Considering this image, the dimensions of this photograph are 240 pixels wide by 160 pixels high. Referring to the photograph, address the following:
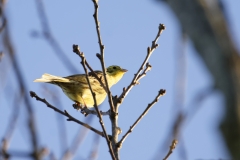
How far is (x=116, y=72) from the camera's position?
38.3 ft

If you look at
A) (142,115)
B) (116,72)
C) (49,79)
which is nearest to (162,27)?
(142,115)

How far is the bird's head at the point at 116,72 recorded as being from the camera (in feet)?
38.1

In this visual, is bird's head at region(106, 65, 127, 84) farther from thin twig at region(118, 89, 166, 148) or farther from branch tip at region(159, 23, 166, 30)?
thin twig at region(118, 89, 166, 148)

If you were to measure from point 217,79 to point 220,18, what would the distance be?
18 cm

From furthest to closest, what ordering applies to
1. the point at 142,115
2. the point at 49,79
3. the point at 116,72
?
1. the point at 116,72
2. the point at 49,79
3. the point at 142,115

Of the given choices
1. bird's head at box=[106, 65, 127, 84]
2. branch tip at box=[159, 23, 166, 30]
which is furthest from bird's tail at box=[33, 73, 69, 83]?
branch tip at box=[159, 23, 166, 30]

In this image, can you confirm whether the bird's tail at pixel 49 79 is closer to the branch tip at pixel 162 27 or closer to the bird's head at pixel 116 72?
the bird's head at pixel 116 72

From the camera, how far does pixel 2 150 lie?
7.18ft

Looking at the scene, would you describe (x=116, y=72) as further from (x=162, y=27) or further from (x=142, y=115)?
(x=142, y=115)

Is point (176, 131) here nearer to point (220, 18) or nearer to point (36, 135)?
point (36, 135)

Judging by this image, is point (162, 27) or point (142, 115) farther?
point (162, 27)

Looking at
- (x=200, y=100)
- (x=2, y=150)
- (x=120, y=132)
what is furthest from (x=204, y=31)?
(x=120, y=132)

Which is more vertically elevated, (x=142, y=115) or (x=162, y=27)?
(x=162, y=27)

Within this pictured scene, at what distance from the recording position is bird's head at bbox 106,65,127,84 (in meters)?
11.6
